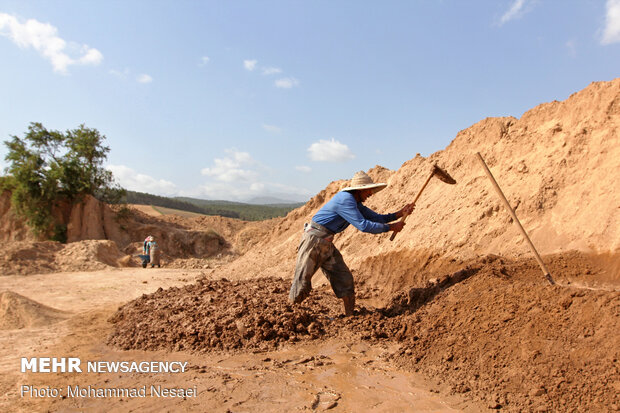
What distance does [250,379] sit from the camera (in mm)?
3248

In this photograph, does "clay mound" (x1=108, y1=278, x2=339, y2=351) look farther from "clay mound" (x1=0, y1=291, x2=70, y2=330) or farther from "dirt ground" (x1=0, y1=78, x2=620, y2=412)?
"clay mound" (x1=0, y1=291, x2=70, y2=330)

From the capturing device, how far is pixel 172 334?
4.33m

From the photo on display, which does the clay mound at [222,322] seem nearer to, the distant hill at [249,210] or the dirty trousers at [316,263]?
the dirty trousers at [316,263]

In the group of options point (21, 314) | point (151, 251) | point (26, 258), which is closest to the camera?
point (21, 314)

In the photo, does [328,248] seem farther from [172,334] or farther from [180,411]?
[180,411]

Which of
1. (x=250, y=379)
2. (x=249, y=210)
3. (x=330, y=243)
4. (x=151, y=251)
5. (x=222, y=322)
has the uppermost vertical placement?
(x=249, y=210)

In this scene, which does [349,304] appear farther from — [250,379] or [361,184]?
[250,379]

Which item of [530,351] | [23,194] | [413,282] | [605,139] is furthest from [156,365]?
[23,194]

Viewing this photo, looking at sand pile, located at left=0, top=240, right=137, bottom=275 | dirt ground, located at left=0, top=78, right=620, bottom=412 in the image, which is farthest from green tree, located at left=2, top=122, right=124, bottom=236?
dirt ground, located at left=0, top=78, right=620, bottom=412

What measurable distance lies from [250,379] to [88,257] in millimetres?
12715

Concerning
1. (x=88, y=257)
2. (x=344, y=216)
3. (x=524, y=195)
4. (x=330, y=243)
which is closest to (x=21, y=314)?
(x=330, y=243)

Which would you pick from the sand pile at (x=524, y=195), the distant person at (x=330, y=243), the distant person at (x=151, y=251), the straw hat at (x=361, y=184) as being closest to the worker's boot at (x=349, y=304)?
the distant person at (x=330, y=243)

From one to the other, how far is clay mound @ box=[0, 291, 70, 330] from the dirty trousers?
3476mm

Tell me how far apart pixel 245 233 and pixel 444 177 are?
65.0 ft
